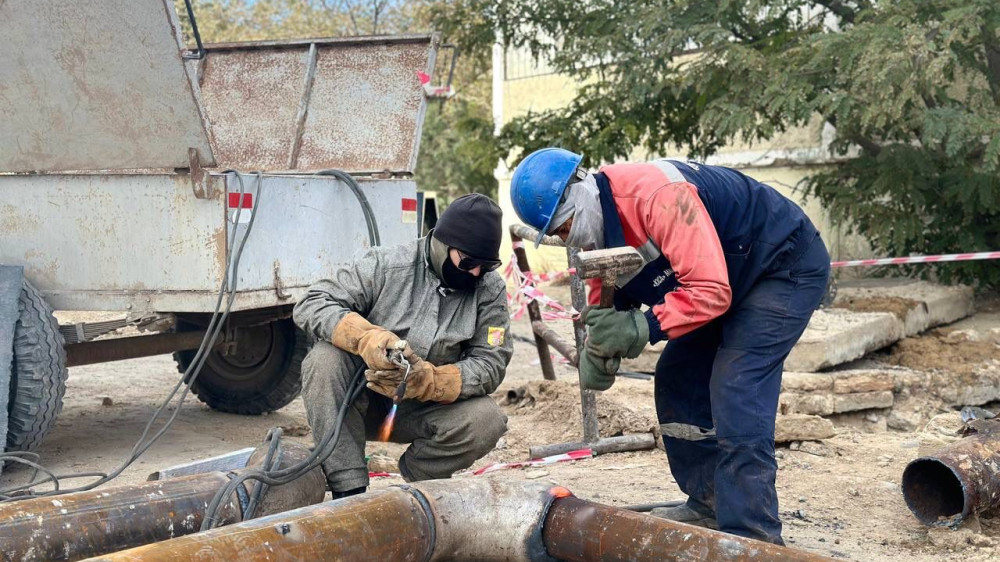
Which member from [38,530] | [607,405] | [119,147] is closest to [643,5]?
[607,405]

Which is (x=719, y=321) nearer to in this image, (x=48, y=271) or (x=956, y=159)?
(x=48, y=271)

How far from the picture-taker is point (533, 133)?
34.6ft

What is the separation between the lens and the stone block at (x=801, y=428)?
5.38 metres

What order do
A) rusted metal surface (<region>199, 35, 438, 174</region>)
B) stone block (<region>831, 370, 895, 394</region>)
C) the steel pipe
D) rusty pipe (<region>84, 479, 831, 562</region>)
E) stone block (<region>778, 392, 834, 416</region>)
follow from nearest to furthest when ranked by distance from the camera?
1. rusty pipe (<region>84, 479, 831, 562</region>)
2. the steel pipe
3. stone block (<region>778, 392, 834, 416</region>)
4. rusted metal surface (<region>199, 35, 438, 174</region>)
5. stone block (<region>831, 370, 895, 394</region>)

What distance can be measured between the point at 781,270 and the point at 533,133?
724cm

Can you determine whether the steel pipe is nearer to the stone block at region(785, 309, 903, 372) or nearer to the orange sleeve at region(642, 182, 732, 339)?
the stone block at region(785, 309, 903, 372)

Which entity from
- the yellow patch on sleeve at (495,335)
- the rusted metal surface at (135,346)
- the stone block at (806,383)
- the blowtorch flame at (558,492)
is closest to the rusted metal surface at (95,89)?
the rusted metal surface at (135,346)

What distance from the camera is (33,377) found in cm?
467

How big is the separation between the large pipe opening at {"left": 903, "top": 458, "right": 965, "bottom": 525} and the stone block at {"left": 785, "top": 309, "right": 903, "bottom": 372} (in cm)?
238

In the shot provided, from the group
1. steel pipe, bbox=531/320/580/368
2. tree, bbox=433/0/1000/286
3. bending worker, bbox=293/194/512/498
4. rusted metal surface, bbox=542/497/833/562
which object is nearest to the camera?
rusted metal surface, bbox=542/497/833/562

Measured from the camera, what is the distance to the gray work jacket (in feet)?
12.6

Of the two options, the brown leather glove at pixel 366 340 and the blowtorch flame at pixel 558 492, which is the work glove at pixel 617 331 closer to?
the blowtorch flame at pixel 558 492

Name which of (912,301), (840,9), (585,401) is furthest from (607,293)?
(840,9)

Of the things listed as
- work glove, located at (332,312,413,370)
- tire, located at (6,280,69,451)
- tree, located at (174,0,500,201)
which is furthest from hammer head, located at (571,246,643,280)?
tree, located at (174,0,500,201)
